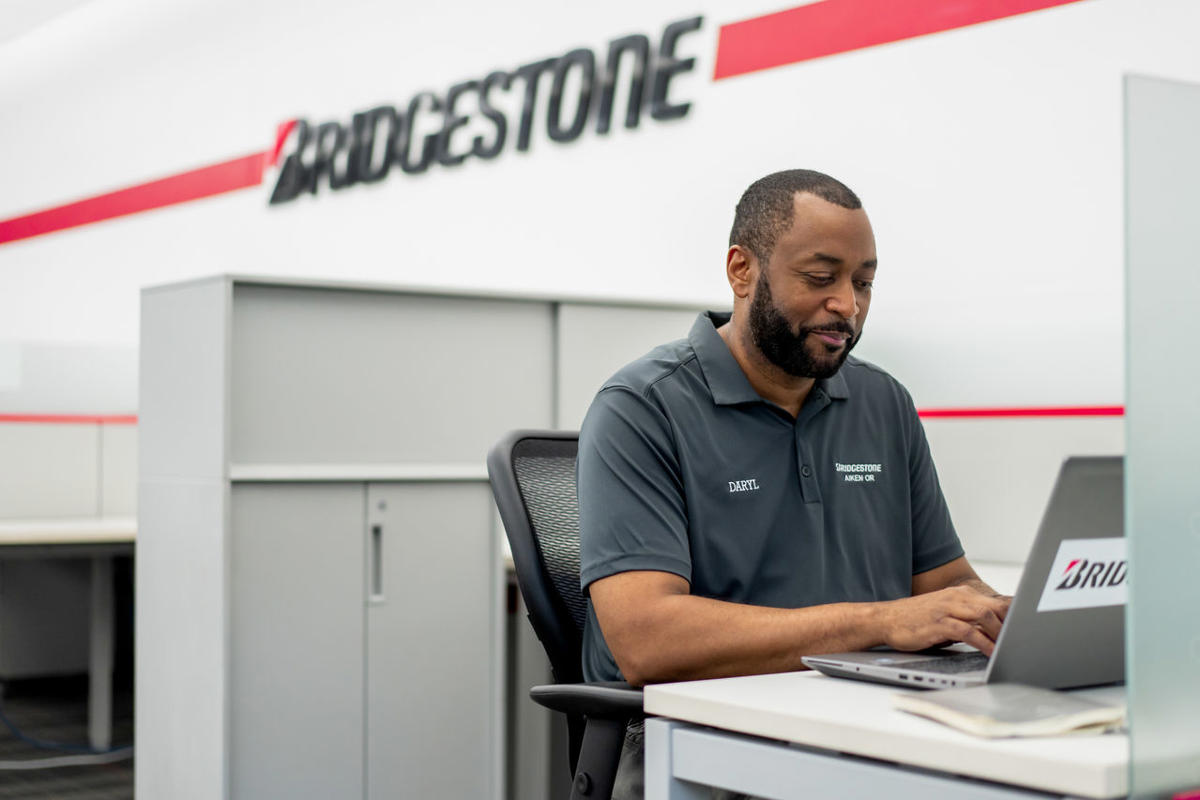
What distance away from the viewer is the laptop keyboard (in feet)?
4.01

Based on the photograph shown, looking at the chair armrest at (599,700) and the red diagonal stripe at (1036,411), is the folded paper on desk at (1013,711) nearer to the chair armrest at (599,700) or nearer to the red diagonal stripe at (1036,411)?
the chair armrest at (599,700)

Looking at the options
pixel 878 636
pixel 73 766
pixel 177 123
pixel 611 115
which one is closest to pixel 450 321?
pixel 611 115

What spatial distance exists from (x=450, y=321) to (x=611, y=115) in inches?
55.0

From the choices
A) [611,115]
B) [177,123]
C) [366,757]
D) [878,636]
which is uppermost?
[177,123]

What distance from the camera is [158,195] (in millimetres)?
6590

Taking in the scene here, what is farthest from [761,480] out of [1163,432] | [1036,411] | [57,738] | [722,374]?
[57,738]

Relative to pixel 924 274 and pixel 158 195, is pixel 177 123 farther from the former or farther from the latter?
pixel 924 274

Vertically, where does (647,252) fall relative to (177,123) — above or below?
below

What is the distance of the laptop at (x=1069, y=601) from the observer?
1.09 m

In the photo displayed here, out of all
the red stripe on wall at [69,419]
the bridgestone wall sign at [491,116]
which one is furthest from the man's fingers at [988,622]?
the red stripe on wall at [69,419]

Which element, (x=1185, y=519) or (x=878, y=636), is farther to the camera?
(x=878, y=636)

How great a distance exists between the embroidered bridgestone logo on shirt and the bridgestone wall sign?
235cm

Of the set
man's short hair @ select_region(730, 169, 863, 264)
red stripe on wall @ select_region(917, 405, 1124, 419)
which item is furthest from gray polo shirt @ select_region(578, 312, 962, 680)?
red stripe on wall @ select_region(917, 405, 1124, 419)

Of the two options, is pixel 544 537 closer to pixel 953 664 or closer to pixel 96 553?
pixel 953 664
